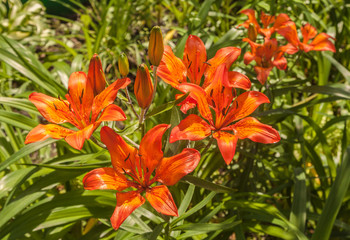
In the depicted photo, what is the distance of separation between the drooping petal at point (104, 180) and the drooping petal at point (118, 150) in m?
0.02

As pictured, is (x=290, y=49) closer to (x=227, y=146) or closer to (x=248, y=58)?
(x=248, y=58)

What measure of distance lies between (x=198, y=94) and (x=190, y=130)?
0.09m

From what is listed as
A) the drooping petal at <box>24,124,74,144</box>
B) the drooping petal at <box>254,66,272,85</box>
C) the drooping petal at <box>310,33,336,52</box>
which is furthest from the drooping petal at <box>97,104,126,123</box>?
the drooping petal at <box>310,33,336,52</box>

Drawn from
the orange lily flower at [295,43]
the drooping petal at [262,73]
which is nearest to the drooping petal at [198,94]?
the drooping petal at [262,73]

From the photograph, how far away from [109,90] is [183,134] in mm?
200

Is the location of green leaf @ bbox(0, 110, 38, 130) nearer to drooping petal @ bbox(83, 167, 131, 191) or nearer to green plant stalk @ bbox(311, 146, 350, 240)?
drooping petal @ bbox(83, 167, 131, 191)

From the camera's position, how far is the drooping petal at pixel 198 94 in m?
0.78

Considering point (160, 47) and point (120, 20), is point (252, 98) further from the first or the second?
point (120, 20)

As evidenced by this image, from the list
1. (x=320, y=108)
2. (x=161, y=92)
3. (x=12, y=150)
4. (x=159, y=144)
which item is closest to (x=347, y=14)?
(x=320, y=108)

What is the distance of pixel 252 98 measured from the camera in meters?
0.84

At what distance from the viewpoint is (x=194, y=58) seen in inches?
36.4

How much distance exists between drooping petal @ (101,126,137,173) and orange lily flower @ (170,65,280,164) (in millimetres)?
110

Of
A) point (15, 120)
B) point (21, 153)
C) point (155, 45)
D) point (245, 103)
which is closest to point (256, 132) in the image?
point (245, 103)

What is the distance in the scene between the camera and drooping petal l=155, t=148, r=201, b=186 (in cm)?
74
